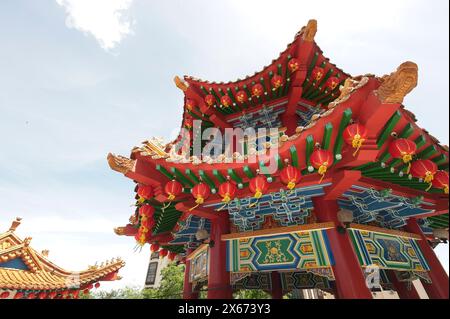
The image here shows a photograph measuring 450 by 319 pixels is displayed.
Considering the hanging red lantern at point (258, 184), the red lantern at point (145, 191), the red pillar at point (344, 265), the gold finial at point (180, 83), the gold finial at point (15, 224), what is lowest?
the red pillar at point (344, 265)

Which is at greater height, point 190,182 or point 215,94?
point 215,94

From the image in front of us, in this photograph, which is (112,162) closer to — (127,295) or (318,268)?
(318,268)

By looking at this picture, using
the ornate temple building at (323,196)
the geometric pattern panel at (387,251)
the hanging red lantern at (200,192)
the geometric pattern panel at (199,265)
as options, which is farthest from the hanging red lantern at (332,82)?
the geometric pattern panel at (199,265)

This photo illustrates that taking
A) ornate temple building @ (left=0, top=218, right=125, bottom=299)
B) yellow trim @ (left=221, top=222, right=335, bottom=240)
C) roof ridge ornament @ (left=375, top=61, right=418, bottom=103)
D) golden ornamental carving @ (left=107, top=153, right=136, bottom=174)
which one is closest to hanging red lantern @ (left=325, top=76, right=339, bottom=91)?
Answer: roof ridge ornament @ (left=375, top=61, right=418, bottom=103)

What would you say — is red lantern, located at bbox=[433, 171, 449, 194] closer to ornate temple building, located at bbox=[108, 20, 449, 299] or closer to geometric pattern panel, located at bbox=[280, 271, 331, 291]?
ornate temple building, located at bbox=[108, 20, 449, 299]

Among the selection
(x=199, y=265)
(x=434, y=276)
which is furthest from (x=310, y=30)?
(x=199, y=265)

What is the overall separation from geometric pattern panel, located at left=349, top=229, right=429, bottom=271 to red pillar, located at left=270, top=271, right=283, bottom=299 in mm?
3994

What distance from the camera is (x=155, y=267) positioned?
3300 cm

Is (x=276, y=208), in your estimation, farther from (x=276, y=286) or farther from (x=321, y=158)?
(x=276, y=286)

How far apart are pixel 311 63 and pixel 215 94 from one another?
3128mm

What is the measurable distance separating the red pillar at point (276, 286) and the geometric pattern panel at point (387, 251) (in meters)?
3.99

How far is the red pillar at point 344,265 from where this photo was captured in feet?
12.6

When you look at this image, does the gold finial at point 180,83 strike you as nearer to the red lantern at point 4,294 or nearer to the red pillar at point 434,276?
the red pillar at point 434,276
